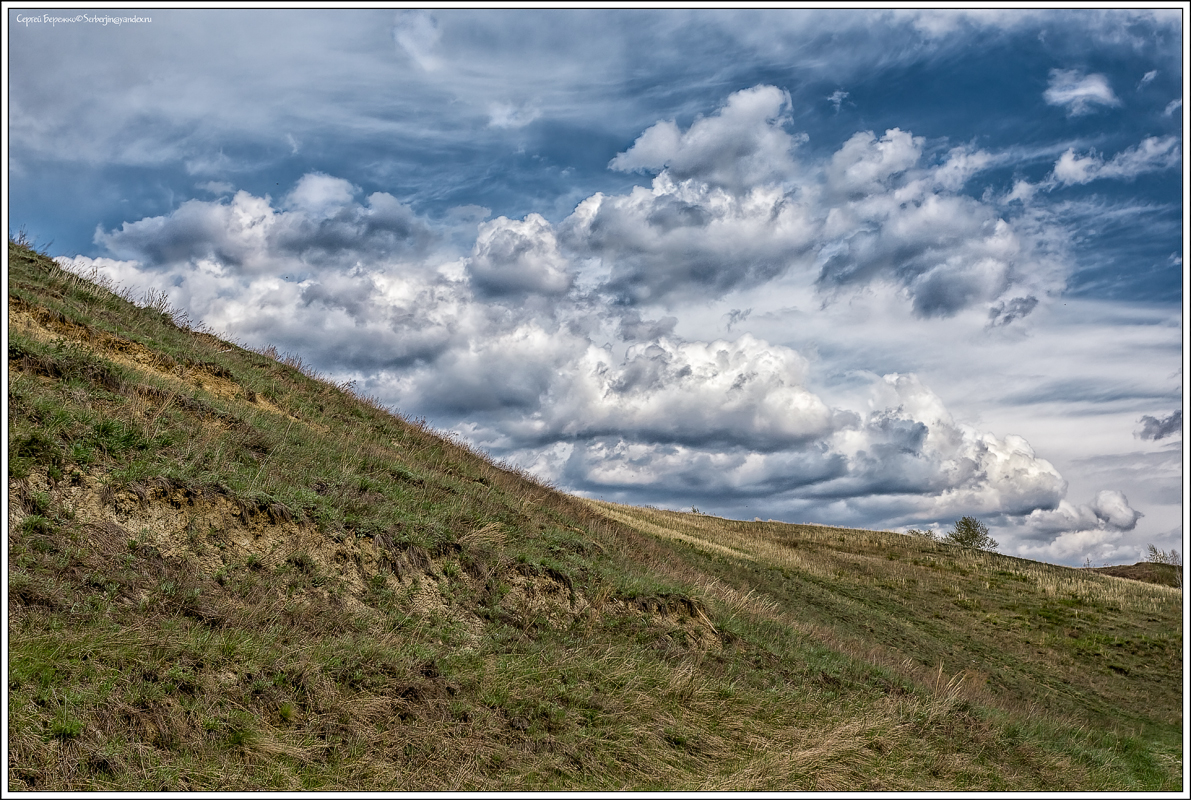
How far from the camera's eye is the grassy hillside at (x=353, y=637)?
7.30m

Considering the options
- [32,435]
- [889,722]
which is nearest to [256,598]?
[32,435]

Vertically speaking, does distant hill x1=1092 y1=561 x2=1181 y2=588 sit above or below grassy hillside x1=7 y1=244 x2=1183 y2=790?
above

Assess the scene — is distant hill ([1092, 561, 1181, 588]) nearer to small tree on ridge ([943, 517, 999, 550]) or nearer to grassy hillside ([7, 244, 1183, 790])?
small tree on ridge ([943, 517, 999, 550])

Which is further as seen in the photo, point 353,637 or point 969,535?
point 969,535

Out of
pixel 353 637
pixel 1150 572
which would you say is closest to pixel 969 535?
pixel 1150 572

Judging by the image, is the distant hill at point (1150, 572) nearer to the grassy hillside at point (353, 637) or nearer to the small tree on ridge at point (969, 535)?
the small tree on ridge at point (969, 535)

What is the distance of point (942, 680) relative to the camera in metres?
21.6

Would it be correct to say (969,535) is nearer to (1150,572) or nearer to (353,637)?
(1150,572)

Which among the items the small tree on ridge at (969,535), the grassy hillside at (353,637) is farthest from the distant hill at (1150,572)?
the grassy hillside at (353,637)

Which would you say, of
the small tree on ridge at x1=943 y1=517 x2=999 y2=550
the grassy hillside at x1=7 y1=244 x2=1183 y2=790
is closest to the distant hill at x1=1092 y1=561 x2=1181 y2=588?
the small tree on ridge at x1=943 y1=517 x2=999 y2=550

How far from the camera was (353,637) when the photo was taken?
9742 millimetres

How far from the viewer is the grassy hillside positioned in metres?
7.30

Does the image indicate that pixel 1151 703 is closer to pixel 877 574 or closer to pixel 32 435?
pixel 877 574

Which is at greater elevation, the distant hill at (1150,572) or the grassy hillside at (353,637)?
the distant hill at (1150,572)
